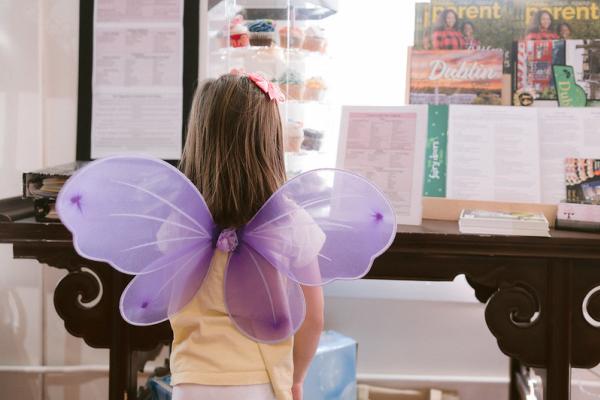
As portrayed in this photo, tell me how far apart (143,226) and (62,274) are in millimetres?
1325

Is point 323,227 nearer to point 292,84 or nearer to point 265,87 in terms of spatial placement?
point 265,87

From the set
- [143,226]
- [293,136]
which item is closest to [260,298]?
[143,226]

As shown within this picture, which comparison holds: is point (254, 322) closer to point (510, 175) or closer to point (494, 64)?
point (510, 175)

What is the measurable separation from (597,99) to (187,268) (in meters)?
1.44

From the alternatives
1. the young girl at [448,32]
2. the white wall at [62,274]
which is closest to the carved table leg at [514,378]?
the white wall at [62,274]

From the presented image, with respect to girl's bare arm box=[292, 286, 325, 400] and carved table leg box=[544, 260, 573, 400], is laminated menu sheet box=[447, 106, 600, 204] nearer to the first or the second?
carved table leg box=[544, 260, 573, 400]

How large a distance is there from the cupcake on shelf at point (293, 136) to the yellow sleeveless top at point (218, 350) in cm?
90

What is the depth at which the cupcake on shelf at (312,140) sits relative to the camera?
2.11 metres

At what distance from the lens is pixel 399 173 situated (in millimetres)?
1849

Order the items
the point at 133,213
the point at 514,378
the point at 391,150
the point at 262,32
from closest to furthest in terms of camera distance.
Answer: the point at 133,213, the point at 391,150, the point at 262,32, the point at 514,378

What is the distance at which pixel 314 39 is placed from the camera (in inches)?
82.3

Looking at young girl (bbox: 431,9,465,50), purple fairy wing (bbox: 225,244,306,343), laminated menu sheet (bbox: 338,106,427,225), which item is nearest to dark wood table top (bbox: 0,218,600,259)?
laminated menu sheet (bbox: 338,106,427,225)

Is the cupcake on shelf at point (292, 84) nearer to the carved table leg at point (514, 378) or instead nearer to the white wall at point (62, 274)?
the white wall at point (62, 274)

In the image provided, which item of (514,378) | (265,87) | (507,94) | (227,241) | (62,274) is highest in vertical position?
(507,94)
